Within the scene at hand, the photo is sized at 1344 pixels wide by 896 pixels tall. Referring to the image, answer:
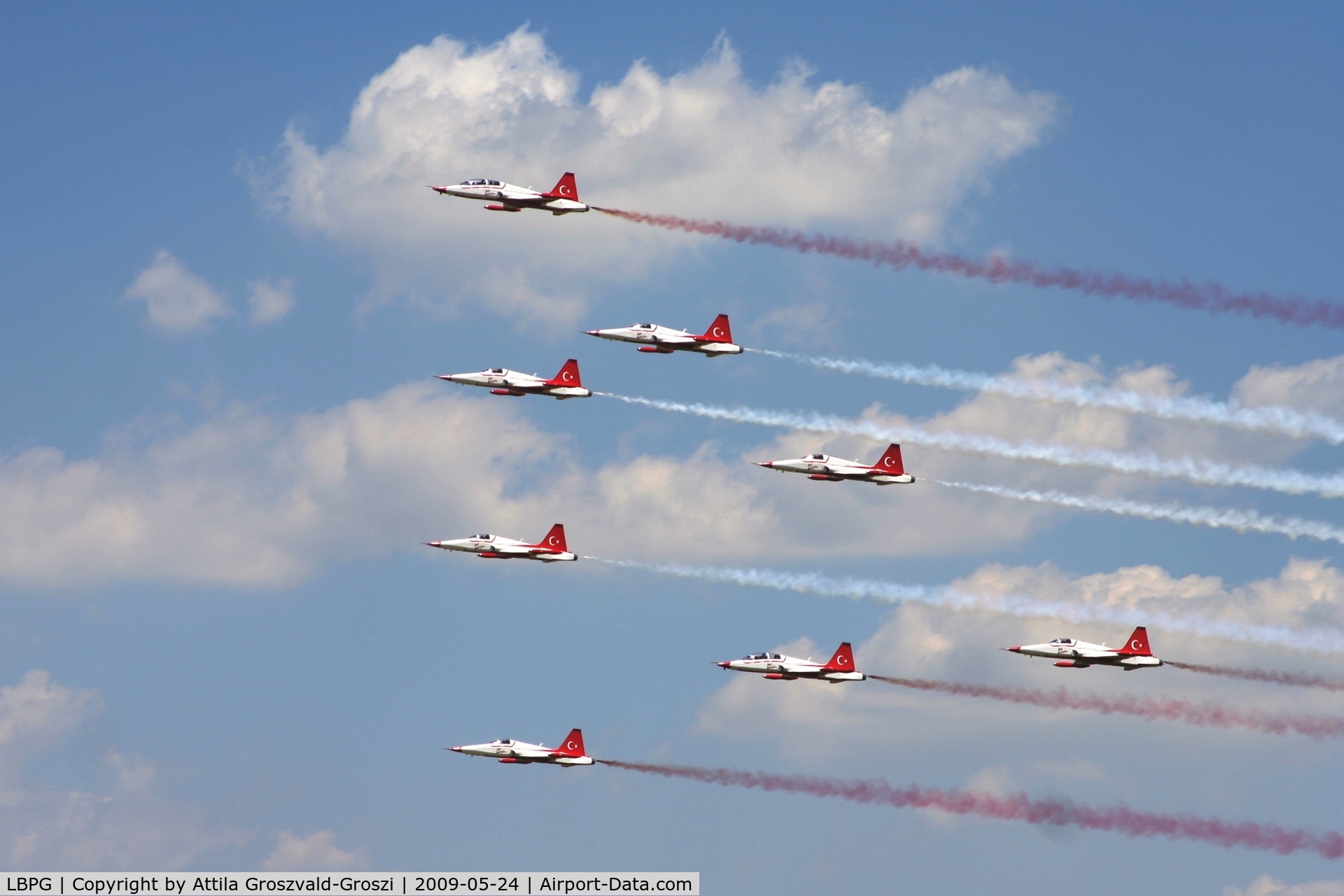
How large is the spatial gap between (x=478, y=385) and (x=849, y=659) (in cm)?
3472

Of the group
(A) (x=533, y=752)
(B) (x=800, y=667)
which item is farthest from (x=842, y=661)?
(A) (x=533, y=752)

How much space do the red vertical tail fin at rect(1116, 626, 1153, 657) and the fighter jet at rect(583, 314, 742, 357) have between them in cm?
3414

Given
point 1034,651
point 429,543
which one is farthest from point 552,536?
point 1034,651

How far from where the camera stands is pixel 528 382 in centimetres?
12025

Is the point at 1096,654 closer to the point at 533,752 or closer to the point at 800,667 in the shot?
the point at 800,667

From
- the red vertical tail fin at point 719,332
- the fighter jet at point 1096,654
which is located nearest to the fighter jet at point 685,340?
the red vertical tail fin at point 719,332

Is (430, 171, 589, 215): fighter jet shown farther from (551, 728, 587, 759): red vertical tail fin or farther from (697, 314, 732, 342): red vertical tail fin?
(551, 728, 587, 759): red vertical tail fin

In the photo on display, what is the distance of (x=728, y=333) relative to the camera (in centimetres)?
11412

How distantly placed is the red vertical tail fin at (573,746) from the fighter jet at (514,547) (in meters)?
15.5

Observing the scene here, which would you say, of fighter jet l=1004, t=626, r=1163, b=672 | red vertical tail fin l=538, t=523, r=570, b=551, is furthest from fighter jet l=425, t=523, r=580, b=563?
fighter jet l=1004, t=626, r=1163, b=672

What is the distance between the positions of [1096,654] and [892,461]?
19884 mm

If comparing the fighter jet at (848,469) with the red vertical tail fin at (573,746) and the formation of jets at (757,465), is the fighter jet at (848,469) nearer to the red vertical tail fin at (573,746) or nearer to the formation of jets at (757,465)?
the formation of jets at (757,465)

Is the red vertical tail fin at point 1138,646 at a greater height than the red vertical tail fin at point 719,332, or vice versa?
the red vertical tail fin at point 719,332

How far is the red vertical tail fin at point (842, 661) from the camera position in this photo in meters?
122
